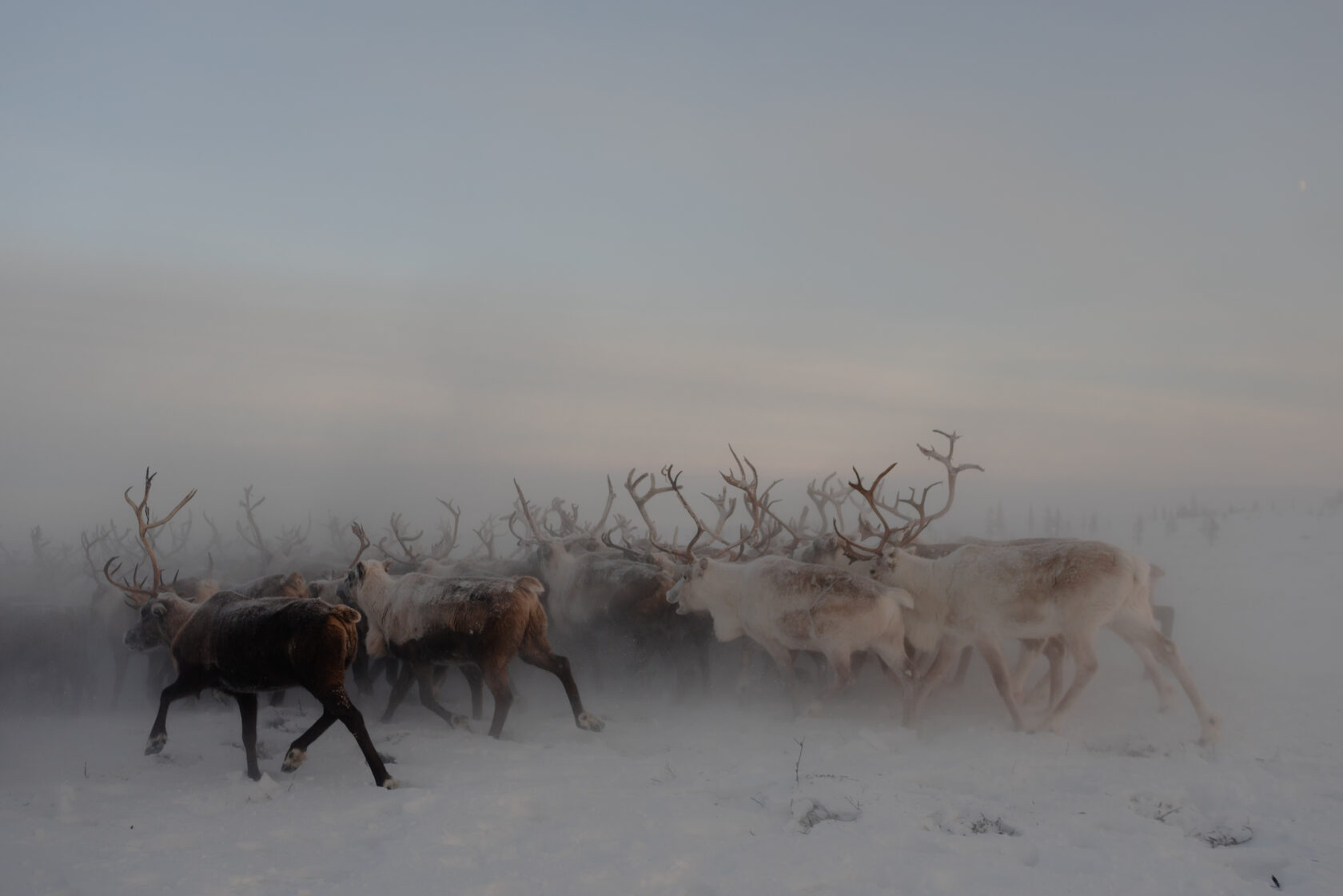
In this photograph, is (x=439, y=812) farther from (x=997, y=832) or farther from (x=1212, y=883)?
(x=1212, y=883)

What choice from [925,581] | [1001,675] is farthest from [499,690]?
[1001,675]

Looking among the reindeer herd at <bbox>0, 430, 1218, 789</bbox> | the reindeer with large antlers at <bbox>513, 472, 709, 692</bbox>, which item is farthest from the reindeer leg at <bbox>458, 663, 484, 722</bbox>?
the reindeer with large antlers at <bbox>513, 472, 709, 692</bbox>

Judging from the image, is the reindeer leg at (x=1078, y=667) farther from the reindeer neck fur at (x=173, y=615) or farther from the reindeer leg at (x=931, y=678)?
the reindeer neck fur at (x=173, y=615)

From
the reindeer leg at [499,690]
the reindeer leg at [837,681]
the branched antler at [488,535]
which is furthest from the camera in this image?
the branched antler at [488,535]

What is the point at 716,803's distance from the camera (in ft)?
15.5

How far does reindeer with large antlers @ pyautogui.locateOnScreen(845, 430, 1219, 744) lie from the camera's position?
638 cm

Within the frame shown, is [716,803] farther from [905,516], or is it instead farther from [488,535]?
[488,535]

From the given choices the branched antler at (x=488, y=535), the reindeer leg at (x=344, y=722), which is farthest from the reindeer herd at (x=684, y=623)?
the branched antler at (x=488, y=535)

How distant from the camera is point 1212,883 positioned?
3467 millimetres

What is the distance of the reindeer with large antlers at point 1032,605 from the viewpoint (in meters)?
6.38

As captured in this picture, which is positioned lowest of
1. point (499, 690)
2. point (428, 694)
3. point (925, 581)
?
point (428, 694)

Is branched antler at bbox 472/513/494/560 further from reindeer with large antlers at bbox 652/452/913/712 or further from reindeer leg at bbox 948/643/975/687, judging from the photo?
reindeer leg at bbox 948/643/975/687

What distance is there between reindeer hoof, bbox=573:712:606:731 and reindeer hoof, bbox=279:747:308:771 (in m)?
2.29

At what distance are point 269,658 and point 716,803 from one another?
132 inches
